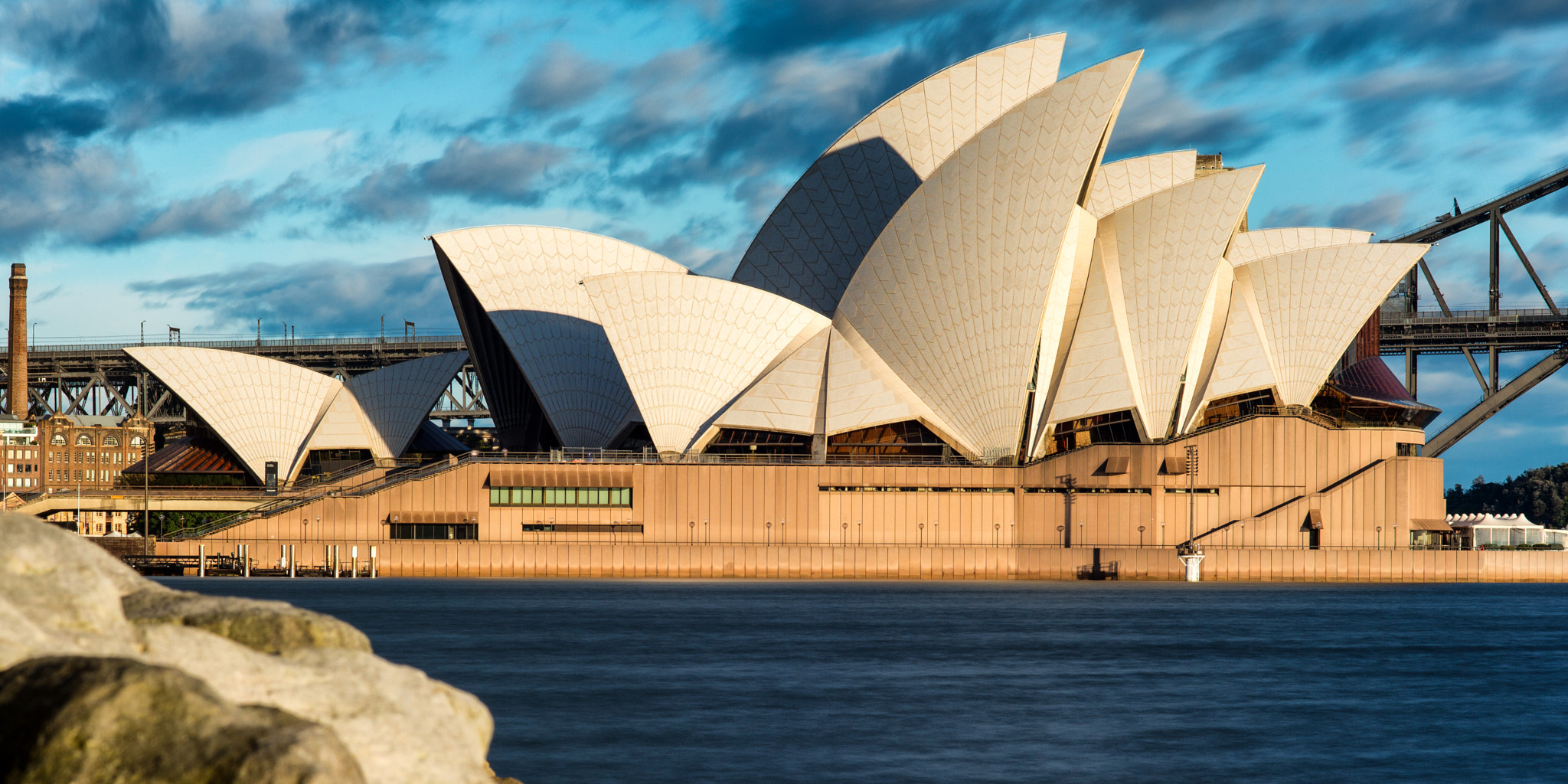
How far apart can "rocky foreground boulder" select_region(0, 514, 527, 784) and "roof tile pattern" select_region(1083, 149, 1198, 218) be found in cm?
6268

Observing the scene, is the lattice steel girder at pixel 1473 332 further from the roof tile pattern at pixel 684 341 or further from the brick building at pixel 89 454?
the brick building at pixel 89 454

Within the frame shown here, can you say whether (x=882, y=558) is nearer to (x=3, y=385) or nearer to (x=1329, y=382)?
(x=1329, y=382)

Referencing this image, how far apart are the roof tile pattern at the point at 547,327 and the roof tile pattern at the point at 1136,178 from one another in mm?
22027

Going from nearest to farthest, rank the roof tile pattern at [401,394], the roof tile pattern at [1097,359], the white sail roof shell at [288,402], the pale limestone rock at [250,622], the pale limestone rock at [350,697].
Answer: the pale limestone rock at [350,697]
the pale limestone rock at [250,622]
the roof tile pattern at [1097,359]
the white sail roof shell at [288,402]
the roof tile pattern at [401,394]

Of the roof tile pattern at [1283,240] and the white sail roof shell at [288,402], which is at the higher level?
the roof tile pattern at [1283,240]

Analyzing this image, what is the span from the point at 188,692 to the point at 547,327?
63580 millimetres

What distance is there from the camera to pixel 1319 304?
65.1 metres

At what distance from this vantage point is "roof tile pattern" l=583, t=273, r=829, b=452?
64938 millimetres

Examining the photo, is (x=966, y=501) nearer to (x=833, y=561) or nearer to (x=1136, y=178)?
(x=833, y=561)

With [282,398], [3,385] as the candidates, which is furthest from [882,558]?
[3,385]

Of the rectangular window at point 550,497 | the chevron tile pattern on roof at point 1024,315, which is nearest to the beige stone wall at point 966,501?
the rectangular window at point 550,497

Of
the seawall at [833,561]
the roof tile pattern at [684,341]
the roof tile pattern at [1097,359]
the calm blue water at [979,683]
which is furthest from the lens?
the roof tile pattern at [684,341]

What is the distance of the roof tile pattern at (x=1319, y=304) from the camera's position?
2562 inches

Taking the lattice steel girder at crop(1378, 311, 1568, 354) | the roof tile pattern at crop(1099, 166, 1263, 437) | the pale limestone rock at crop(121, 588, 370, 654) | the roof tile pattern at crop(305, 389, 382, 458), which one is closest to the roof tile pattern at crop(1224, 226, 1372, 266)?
the roof tile pattern at crop(1099, 166, 1263, 437)
